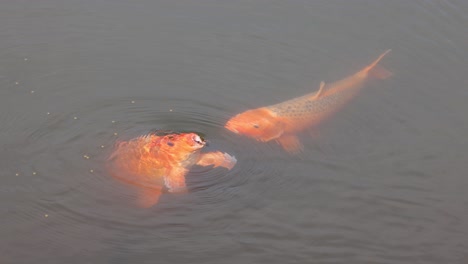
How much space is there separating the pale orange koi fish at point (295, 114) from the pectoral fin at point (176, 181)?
1065 millimetres

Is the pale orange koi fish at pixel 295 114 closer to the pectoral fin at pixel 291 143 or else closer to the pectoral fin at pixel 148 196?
the pectoral fin at pixel 291 143

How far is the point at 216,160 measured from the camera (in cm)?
675

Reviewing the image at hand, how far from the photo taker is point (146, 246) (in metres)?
5.84

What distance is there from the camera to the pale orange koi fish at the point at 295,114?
7.37 m

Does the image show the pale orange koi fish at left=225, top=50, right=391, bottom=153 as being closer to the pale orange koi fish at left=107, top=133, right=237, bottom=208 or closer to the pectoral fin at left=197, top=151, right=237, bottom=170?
the pectoral fin at left=197, top=151, right=237, bottom=170

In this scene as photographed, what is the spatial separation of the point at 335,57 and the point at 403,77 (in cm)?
99

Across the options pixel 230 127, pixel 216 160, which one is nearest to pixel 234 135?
pixel 230 127

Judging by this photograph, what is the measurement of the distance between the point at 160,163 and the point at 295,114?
205 cm

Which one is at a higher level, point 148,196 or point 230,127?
point 230,127

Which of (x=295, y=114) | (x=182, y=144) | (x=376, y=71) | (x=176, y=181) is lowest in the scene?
(x=176, y=181)

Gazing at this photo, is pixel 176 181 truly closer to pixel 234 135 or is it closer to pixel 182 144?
pixel 182 144

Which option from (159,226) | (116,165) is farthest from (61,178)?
(159,226)

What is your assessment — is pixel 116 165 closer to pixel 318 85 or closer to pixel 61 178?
pixel 61 178

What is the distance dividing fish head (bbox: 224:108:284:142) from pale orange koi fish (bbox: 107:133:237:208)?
64cm
